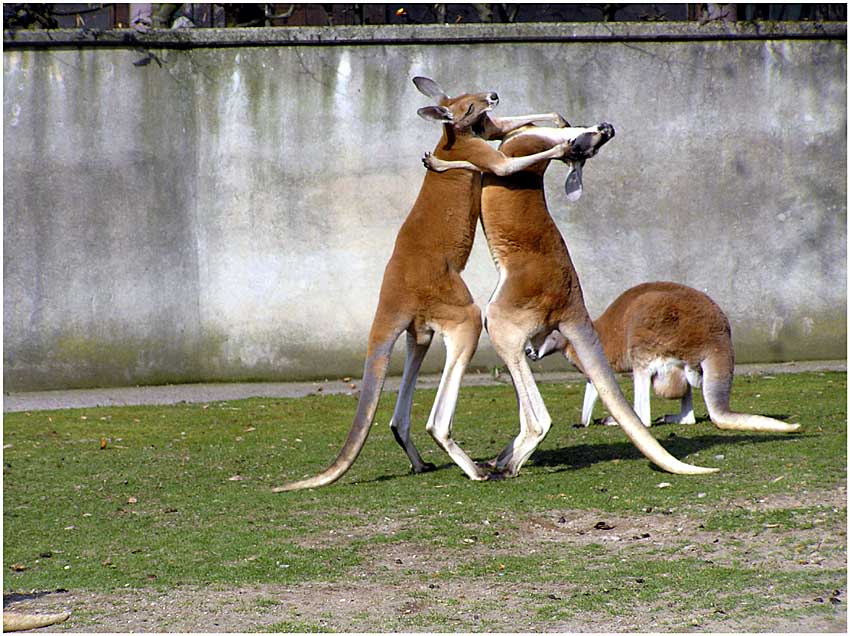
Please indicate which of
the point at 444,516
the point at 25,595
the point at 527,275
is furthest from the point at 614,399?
the point at 25,595

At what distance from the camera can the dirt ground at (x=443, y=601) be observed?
4215mm

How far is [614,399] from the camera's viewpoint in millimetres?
6668

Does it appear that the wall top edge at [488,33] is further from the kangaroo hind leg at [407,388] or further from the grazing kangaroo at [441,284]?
the kangaroo hind leg at [407,388]

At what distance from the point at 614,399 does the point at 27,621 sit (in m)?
3.36

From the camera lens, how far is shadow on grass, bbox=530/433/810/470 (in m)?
7.32

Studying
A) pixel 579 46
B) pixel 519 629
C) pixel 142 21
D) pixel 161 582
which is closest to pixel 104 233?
pixel 142 21

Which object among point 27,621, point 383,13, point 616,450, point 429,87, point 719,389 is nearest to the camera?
point 27,621

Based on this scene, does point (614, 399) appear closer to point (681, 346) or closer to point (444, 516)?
point (444, 516)

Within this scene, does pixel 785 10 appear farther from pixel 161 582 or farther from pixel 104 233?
pixel 161 582

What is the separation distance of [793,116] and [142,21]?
624 centimetres

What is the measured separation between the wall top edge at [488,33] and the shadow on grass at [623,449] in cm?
512

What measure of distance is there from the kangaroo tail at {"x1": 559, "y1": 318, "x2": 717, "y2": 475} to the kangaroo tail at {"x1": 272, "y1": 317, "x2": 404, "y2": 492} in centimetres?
96

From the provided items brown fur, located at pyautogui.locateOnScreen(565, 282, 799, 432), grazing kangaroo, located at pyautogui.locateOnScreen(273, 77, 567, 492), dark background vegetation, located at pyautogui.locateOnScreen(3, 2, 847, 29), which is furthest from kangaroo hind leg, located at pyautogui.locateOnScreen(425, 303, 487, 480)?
dark background vegetation, located at pyautogui.locateOnScreen(3, 2, 847, 29)

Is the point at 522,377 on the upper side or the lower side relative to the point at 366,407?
upper
